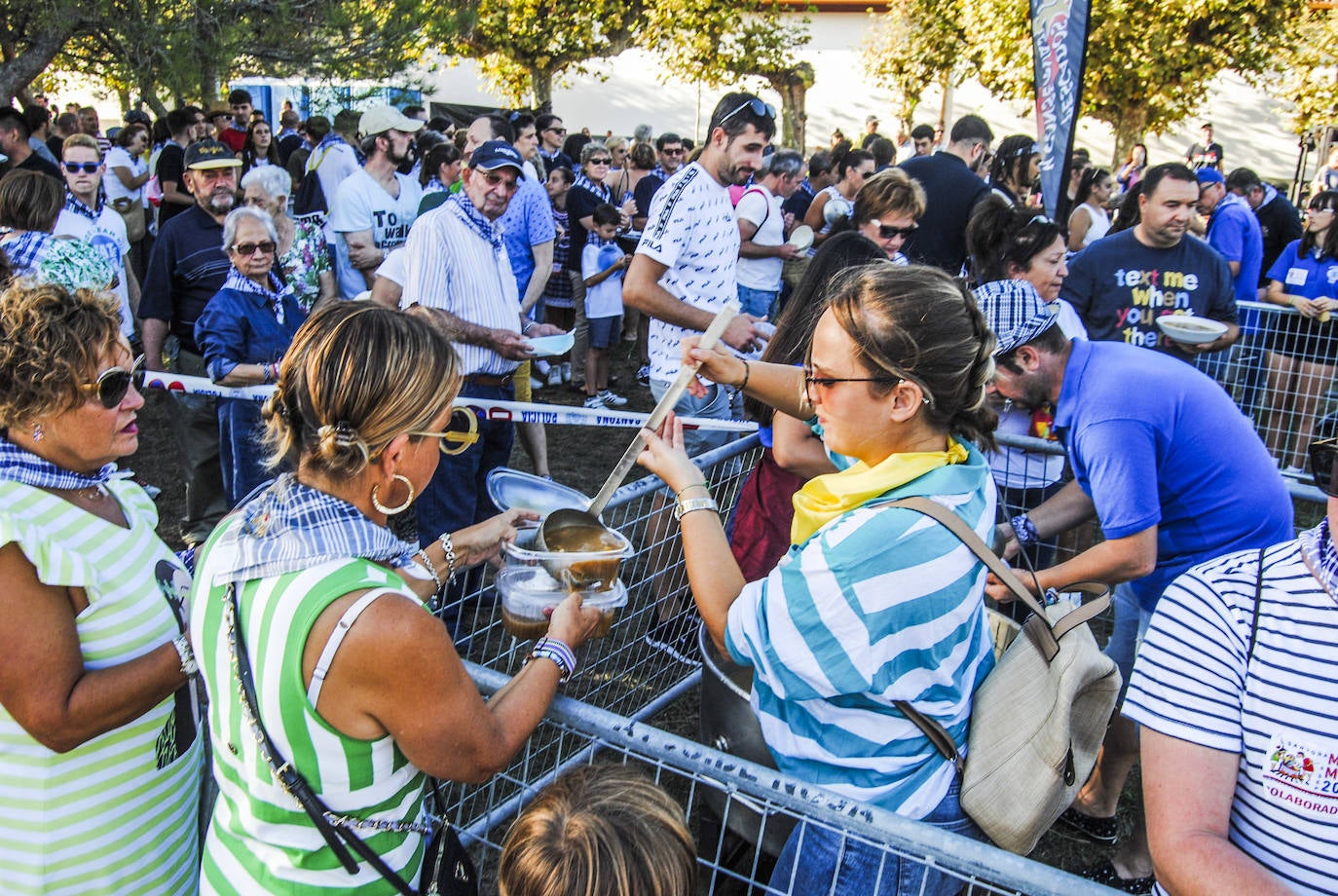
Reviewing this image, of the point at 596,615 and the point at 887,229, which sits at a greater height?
the point at 887,229

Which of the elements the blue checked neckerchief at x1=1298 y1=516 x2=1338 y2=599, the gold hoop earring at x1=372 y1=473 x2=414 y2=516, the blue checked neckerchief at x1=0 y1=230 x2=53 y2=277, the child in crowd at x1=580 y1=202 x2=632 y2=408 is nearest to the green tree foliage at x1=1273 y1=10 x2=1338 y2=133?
the child in crowd at x1=580 y1=202 x2=632 y2=408

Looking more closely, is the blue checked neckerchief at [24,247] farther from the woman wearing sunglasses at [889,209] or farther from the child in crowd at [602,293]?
the child in crowd at [602,293]

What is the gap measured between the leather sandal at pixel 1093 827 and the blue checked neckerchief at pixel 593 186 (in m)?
6.99

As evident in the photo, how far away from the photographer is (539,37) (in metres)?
27.7

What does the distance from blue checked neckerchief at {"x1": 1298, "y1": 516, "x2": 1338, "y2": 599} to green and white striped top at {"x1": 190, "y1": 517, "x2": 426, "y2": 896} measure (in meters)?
1.33

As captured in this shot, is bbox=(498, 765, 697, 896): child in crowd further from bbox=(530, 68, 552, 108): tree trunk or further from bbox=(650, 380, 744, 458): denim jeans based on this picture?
bbox=(530, 68, 552, 108): tree trunk

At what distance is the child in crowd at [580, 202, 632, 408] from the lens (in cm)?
848

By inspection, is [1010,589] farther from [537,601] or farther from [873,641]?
[537,601]

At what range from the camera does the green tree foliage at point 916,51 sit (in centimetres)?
2512

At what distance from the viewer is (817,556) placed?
5.37 feet

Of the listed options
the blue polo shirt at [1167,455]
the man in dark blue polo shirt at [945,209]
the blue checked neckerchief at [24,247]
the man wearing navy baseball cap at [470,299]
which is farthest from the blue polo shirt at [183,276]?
the blue polo shirt at [1167,455]

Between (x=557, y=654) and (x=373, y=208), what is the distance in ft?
19.1

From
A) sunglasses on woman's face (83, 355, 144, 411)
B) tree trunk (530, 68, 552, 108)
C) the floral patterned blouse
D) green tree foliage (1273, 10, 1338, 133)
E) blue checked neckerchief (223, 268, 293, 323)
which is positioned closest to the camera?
sunglasses on woman's face (83, 355, 144, 411)

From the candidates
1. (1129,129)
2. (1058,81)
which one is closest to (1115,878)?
(1058,81)
